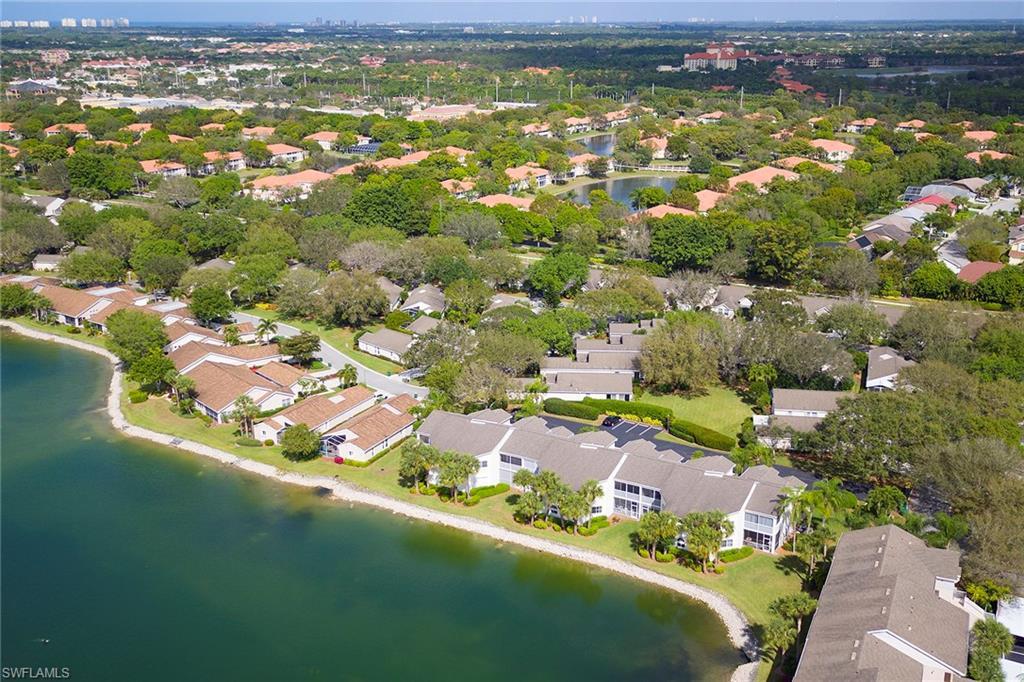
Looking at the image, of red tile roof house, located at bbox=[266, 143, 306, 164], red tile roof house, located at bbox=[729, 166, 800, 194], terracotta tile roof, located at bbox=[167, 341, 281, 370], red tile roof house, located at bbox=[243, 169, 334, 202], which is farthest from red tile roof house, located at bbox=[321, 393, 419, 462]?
red tile roof house, located at bbox=[266, 143, 306, 164]

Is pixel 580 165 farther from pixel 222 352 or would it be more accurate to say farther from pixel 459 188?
pixel 222 352

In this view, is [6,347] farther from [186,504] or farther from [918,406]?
[918,406]

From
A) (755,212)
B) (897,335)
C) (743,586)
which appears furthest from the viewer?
(755,212)

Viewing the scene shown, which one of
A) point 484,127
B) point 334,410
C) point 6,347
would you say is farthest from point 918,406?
point 484,127

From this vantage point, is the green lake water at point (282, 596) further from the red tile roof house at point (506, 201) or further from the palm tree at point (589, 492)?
the red tile roof house at point (506, 201)

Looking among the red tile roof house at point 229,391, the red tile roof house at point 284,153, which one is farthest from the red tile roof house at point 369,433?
the red tile roof house at point 284,153
